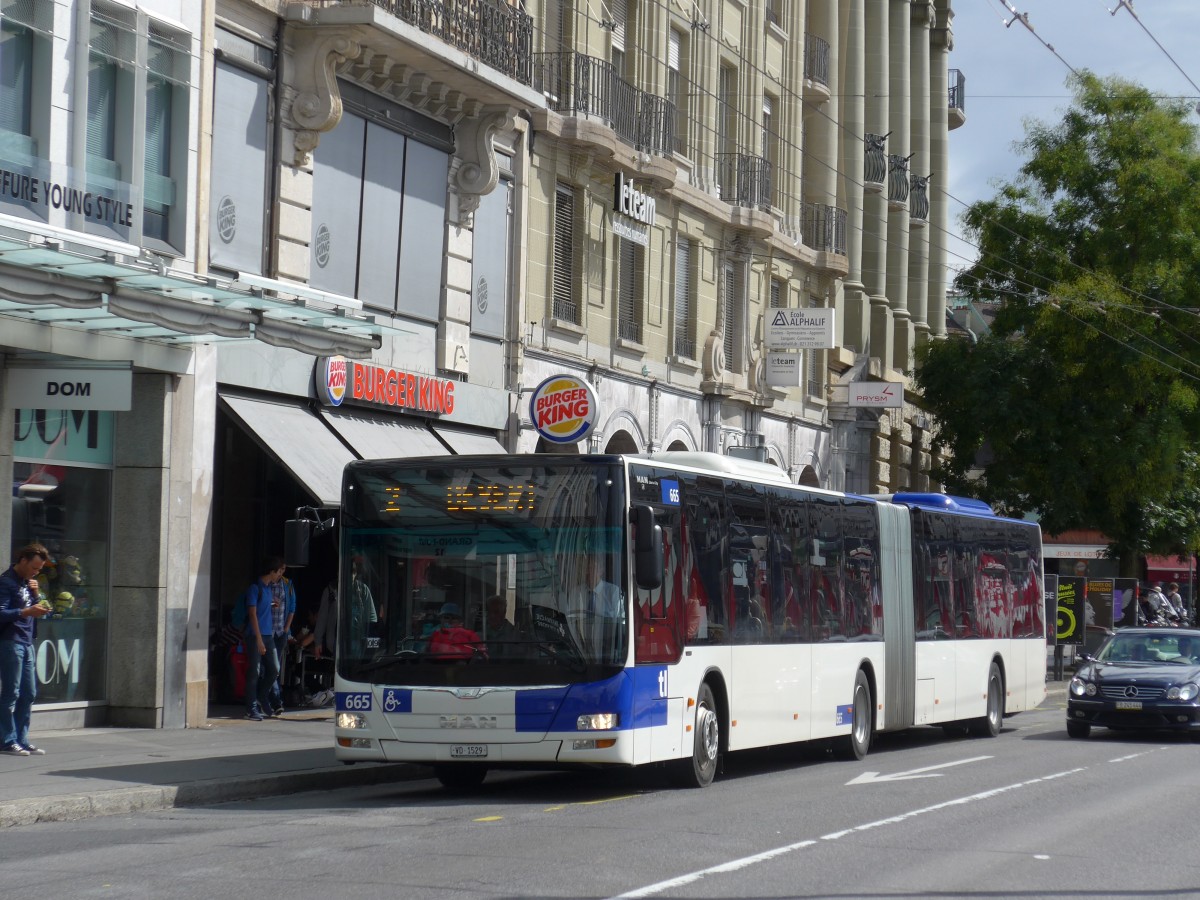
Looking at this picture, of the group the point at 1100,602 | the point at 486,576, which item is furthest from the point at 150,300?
the point at 1100,602

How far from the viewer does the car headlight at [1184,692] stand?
2269cm

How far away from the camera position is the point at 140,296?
16.2 metres

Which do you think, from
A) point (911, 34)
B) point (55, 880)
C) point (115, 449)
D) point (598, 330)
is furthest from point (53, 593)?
point (911, 34)

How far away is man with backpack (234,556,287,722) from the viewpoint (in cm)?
1970

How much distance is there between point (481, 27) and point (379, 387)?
17.1 feet

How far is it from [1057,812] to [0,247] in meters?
9.32

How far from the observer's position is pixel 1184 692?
22734mm

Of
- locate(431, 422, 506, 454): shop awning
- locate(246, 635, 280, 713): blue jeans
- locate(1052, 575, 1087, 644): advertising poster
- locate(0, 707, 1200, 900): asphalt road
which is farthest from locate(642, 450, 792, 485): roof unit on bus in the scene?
locate(1052, 575, 1087, 644): advertising poster

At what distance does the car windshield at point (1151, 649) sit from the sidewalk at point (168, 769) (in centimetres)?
1082

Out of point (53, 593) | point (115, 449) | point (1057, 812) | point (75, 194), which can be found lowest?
point (1057, 812)

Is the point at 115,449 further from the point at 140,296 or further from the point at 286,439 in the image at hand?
the point at 140,296

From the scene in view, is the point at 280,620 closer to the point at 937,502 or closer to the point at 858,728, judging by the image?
the point at 858,728

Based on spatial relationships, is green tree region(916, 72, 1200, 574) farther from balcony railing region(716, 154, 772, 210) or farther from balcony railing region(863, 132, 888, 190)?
balcony railing region(716, 154, 772, 210)

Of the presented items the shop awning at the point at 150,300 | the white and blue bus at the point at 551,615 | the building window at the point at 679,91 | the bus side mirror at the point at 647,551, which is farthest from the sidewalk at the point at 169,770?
the building window at the point at 679,91
